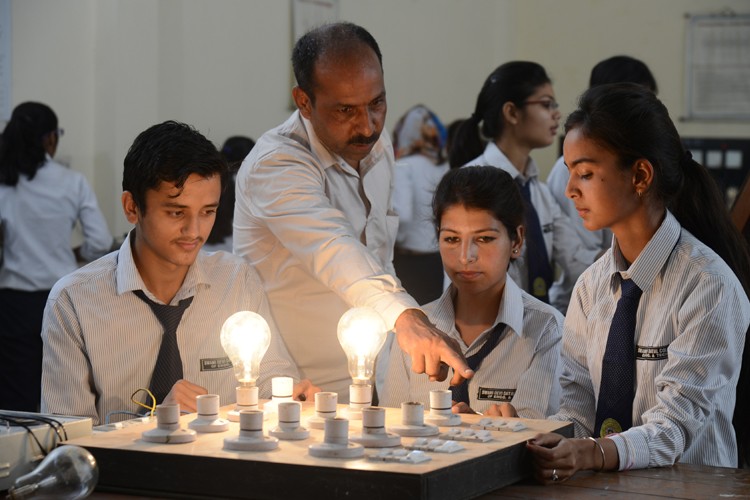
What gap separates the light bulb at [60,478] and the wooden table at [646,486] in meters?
0.74

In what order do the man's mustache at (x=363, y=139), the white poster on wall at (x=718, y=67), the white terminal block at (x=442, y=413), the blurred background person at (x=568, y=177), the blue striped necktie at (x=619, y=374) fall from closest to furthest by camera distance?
the white terminal block at (x=442, y=413)
the blue striped necktie at (x=619, y=374)
the man's mustache at (x=363, y=139)
the blurred background person at (x=568, y=177)
the white poster on wall at (x=718, y=67)

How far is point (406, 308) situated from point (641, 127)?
2.31 ft

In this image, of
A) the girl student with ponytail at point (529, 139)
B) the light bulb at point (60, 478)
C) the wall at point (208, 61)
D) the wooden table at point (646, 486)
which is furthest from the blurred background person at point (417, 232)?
the light bulb at point (60, 478)

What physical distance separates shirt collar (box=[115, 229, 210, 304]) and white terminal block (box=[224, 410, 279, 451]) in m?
0.88

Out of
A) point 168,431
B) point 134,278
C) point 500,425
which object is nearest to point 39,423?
point 168,431

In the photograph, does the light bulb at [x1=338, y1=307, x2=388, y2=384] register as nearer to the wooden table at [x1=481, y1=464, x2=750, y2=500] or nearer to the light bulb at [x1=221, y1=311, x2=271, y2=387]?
the light bulb at [x1=221, y1=311, x2=271, y2=387]

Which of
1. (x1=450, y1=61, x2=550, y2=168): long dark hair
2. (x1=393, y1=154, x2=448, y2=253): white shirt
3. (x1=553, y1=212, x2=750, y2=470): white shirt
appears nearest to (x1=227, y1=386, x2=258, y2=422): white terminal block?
(x1=553, y1=212, x2=750, y2=470): white shirt

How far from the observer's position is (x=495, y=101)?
477cm

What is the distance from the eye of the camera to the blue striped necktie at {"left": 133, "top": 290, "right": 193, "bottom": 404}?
2.86 m

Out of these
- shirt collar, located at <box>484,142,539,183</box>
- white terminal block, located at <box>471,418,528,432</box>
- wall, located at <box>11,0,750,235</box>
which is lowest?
white terminal block, located at <box>471,418,528,432</box>

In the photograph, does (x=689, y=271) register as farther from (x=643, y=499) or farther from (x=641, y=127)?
(x=643, y=499)

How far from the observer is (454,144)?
195 inches

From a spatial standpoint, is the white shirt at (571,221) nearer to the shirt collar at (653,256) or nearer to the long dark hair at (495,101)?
the long dark hair at (495,101)

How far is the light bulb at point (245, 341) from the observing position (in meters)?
2.49
